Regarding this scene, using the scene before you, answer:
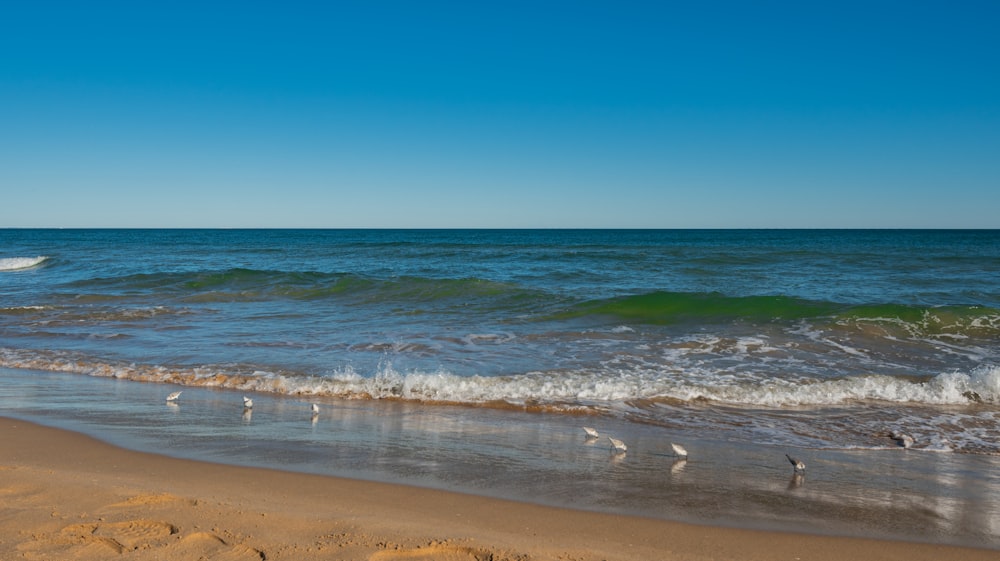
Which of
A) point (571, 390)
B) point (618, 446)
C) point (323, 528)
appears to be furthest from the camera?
point (571, 390)

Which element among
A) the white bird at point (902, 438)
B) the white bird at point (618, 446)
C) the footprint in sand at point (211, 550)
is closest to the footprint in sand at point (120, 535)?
the footprint in sand at point (211, 550)

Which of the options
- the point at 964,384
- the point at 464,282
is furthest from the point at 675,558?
the point at 464,282

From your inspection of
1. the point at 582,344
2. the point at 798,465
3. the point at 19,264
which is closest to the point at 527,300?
the point at 582,344

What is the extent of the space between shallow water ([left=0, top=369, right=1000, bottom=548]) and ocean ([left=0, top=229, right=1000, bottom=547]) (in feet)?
0.10

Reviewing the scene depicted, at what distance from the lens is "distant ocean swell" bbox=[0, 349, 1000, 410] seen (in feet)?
25.9

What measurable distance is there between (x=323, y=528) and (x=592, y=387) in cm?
492

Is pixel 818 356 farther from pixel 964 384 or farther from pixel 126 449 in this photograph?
pixel 126 449

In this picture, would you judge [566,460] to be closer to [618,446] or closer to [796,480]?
[618,446]

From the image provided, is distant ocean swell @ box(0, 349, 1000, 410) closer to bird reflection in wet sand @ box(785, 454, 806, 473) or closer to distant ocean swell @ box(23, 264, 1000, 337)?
bird reflection in wet sand @ box(785, 454, 806, 473)

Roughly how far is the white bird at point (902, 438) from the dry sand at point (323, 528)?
8.31ft

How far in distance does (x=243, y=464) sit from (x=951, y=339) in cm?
1241

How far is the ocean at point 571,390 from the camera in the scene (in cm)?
495

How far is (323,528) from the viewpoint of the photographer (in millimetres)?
3820

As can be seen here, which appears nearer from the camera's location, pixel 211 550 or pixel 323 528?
pixel 211 550
